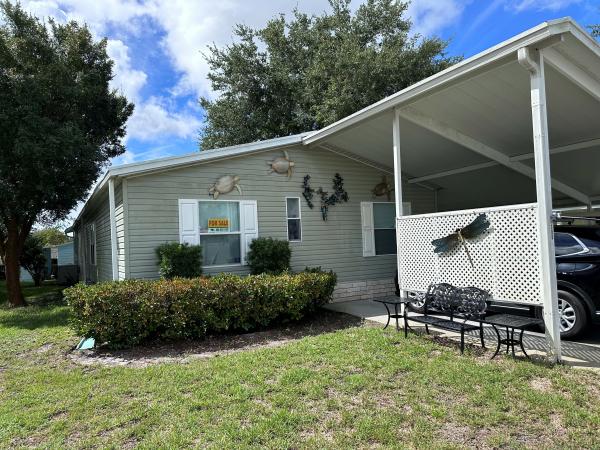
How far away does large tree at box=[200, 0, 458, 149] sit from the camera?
58.8 feet

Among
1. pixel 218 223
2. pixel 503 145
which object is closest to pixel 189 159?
pixel 218 223

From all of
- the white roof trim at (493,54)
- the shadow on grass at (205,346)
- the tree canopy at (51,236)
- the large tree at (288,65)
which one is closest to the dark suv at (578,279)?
the white roof trim at (493,54)

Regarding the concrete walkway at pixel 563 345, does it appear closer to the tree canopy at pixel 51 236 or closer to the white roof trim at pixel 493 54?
the white roof trim at pixel 493 54

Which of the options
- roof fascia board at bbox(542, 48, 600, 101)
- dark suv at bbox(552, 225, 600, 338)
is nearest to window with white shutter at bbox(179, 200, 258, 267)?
dark suv at bbox(552, 225, 600, 338)

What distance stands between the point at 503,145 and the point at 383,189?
3037 mm

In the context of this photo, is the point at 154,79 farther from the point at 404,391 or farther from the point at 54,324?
the point at 404,391

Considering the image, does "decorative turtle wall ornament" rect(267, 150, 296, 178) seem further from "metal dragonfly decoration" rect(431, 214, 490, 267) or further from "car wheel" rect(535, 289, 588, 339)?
"car wheel" rect(535, 289, 588, 339)

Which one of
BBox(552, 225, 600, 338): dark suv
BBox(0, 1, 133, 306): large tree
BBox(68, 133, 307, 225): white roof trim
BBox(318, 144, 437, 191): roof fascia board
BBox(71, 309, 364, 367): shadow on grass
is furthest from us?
BBox(0, 1, 133, 306): large tree

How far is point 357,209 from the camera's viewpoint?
387 inches

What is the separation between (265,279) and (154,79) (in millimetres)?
13307

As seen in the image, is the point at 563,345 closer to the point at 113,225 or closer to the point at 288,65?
the point at 113,225

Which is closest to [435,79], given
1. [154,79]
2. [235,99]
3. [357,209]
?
[357,209]

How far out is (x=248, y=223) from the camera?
27.7 feet

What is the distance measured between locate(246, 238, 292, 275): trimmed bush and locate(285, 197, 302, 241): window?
669 millimetres
